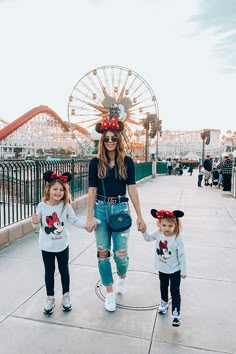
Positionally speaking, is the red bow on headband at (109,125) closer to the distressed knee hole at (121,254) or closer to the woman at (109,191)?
the woman at (109,191)

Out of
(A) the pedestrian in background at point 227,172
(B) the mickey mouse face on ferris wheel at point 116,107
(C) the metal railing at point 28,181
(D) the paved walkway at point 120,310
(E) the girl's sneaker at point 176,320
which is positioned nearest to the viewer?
(D) the paved walkway at point 120,310

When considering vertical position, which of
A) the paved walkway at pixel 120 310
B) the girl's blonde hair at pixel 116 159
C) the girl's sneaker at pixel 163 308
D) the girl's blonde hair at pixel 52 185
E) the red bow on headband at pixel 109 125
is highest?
the red bow on headband at pixel 109 125

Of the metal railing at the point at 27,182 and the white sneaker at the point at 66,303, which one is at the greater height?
the metal railing at the point at 27,182

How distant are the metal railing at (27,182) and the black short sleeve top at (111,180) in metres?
2.64

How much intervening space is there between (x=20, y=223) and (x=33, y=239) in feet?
1.23

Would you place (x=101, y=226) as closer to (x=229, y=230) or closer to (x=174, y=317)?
(x=174, y=317)

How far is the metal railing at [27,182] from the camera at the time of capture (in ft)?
18.8

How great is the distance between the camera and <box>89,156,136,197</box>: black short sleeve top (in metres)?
3.04

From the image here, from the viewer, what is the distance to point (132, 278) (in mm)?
3902

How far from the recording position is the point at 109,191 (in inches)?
120

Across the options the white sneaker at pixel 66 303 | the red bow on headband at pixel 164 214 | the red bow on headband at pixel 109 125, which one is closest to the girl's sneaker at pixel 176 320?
the red bow on headband at pixel 164 214

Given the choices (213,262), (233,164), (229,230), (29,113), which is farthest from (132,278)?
(29,113)

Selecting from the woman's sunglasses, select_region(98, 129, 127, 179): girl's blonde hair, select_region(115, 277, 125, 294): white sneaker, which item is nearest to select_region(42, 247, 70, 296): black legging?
select_region(115, 277, 125, 294): white sneaker

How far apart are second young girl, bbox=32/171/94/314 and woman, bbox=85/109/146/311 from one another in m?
0.23
